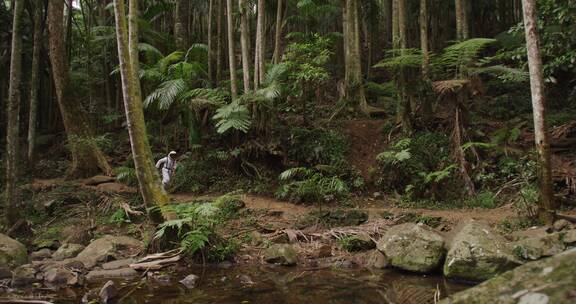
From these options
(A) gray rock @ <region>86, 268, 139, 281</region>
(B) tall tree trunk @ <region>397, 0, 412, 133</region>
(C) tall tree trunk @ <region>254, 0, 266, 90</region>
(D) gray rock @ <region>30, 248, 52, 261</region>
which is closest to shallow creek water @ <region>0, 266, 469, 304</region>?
(A) gray rock @ <region>86, 268, 139, 281</region>

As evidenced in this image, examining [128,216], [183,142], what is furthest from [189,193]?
[183,142]

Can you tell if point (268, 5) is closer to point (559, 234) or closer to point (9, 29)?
point (9, 29)

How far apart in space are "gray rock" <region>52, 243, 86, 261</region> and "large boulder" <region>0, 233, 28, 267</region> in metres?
0.55

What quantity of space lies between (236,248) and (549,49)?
26.6 ft

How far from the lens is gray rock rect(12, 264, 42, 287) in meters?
7.26

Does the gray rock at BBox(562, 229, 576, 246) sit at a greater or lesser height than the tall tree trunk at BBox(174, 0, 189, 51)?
lesser

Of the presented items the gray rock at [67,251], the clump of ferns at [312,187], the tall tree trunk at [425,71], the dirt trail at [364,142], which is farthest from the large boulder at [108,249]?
the tall tree trunk at [425,71]

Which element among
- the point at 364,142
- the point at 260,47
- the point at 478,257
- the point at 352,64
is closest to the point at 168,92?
the point at 260,47

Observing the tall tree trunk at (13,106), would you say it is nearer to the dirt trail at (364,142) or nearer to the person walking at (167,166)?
the person walking at (167,166)

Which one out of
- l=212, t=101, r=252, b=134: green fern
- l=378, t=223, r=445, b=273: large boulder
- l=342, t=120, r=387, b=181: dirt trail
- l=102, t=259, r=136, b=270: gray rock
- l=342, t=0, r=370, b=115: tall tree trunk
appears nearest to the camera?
l=378, t=223, r=445, b=273: large boulder

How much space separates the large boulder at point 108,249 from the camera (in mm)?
8555

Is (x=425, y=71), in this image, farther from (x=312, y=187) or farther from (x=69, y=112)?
(x=69, y=112)

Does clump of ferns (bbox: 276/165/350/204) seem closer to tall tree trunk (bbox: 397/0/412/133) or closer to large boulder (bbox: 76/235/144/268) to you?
tall tree trunk (bbox: 397/0/412/133)

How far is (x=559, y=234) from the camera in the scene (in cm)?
712
